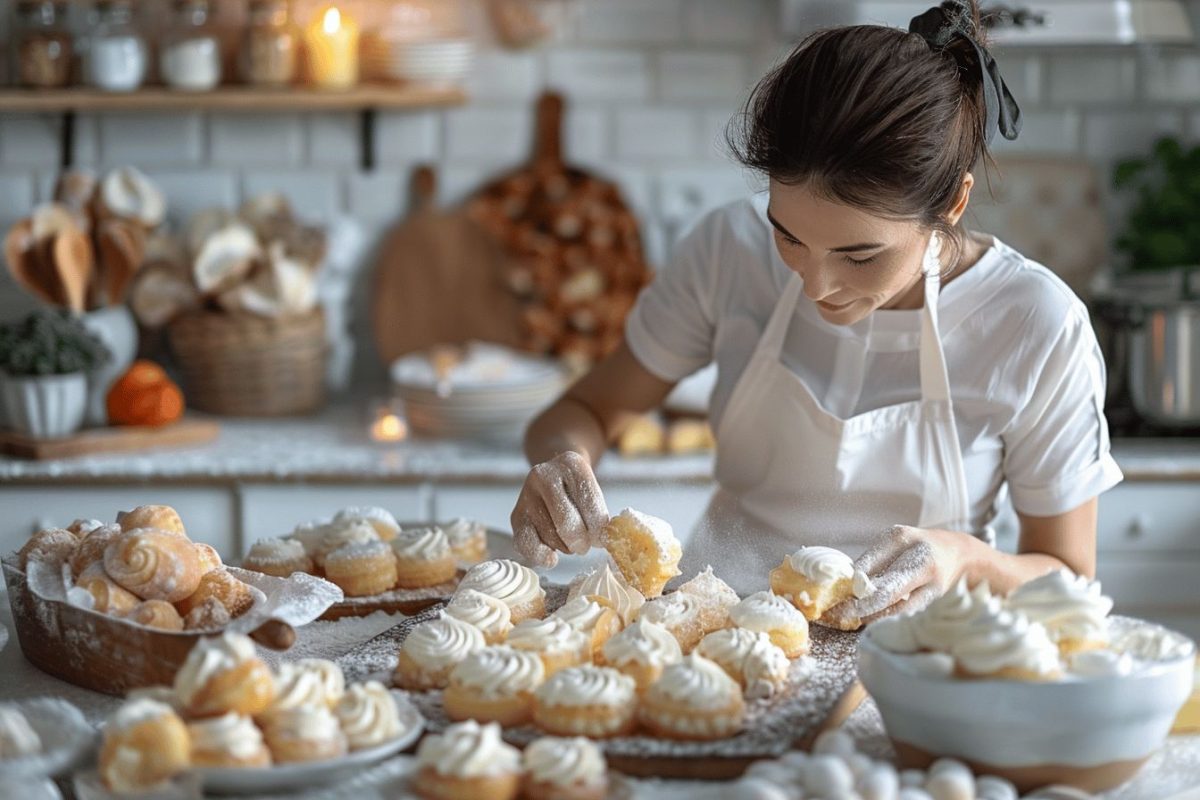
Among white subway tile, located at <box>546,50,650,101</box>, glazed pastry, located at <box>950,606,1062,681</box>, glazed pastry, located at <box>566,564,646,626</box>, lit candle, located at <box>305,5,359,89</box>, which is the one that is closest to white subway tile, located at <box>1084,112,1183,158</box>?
white subway tile, located at <box>546,50,650,101</box>

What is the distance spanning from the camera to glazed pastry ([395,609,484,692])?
1578 millimetres

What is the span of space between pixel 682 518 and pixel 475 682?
1.74 meters

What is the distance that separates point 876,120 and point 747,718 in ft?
2.46

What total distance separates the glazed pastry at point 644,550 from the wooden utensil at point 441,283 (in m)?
2.05

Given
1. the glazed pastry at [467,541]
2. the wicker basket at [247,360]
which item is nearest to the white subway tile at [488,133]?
the wicker basket at [247,360]

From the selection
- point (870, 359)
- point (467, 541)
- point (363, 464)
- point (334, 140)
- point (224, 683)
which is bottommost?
point (363, 464)

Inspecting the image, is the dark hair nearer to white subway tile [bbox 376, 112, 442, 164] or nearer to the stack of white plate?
the stack of white plate

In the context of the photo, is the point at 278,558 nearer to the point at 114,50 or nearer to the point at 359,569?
the point at 359,569

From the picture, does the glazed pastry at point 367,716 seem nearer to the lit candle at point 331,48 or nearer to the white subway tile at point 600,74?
the lit candle at point 331,48

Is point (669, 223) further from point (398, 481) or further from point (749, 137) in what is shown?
point (749, 137)

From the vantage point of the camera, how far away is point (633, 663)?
5.09 ft

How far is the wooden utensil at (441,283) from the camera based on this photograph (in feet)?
12.6

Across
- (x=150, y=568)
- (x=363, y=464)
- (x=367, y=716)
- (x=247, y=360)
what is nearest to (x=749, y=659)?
(x=367, y=716)

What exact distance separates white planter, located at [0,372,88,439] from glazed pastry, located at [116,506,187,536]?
1.59 metres
